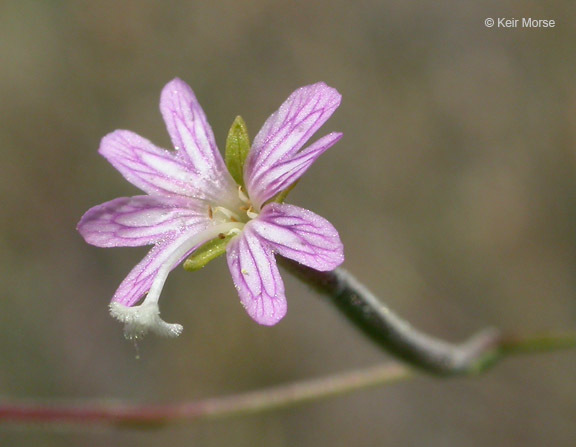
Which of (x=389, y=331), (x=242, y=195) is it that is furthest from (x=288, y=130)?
(x=389, y=331)

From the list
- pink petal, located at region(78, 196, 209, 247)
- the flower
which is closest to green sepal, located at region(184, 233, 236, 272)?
the flower

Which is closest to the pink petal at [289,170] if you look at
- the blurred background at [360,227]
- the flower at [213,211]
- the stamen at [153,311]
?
the flower at [213,211]

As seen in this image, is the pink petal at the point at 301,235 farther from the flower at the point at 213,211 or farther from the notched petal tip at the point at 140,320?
the notched petal tip at the point at 140,320

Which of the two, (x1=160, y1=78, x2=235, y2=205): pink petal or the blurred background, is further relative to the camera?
the blurred background

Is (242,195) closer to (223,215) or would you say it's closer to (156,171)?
(223,215)

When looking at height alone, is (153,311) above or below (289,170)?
below

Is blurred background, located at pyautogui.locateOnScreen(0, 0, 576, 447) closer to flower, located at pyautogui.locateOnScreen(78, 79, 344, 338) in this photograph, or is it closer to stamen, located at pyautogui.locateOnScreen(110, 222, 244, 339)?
flower, located at pyautogui.locateOnScreen(78, 79, 344, 338)

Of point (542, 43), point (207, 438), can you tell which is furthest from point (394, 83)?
point (207, 438)
